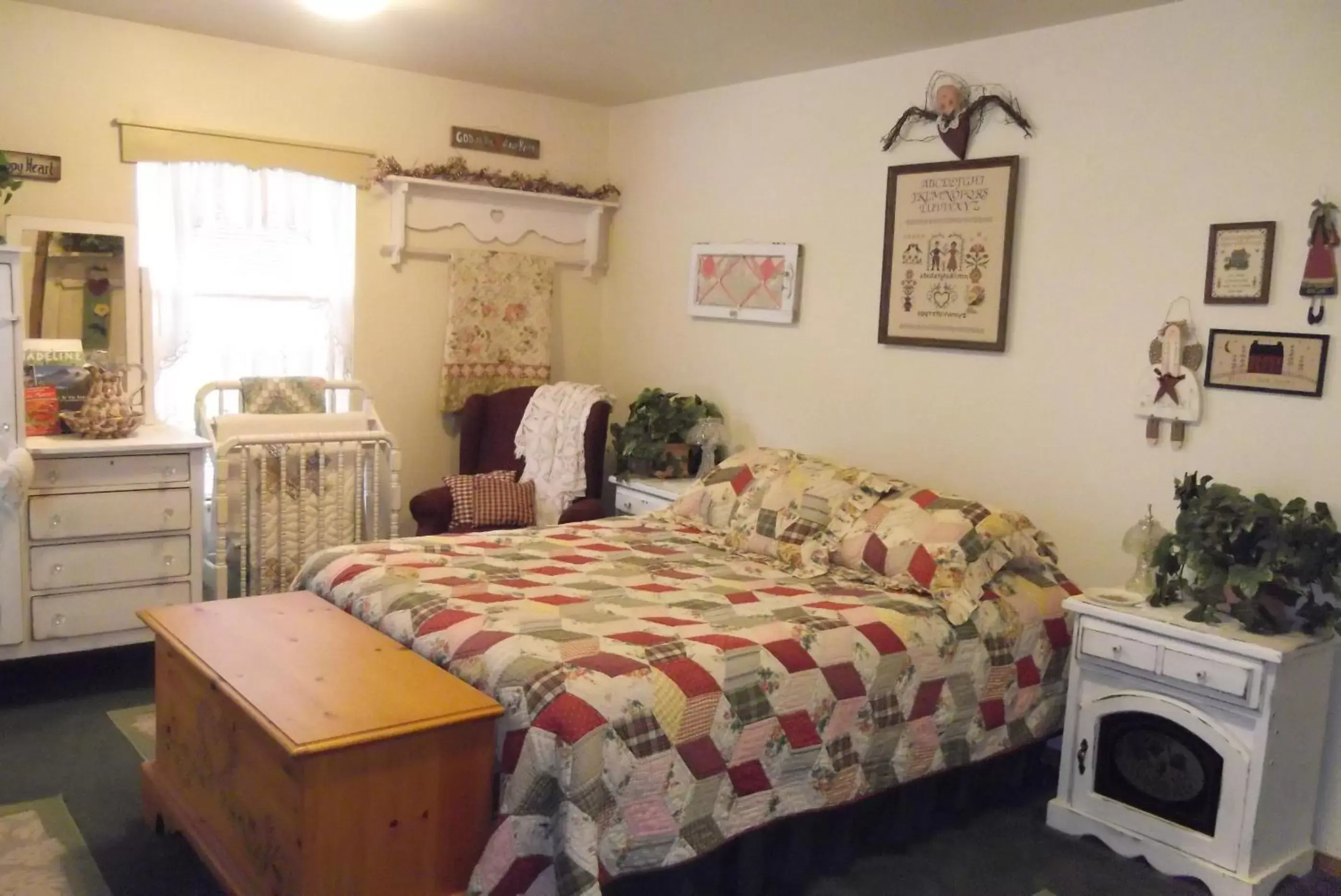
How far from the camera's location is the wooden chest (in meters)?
2.03

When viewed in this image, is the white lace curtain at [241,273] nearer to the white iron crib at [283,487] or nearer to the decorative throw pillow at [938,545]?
the white iron crib at [283,487]

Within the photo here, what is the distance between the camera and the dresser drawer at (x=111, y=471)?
3525mm

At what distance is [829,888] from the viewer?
262 centimetres

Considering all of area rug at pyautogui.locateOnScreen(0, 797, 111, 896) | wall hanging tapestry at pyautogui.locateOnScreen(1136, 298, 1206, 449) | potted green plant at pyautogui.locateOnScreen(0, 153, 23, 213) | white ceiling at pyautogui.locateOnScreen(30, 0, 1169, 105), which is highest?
white ceiling at pyautogui.locateOnScreen(30, 0, 1169, 105)

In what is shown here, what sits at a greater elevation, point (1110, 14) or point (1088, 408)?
point (1110, 14)

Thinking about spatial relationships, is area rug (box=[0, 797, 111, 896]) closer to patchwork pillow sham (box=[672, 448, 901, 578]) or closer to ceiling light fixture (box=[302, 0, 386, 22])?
patchwork pillow sham (box=[672, 448, 901, 578])

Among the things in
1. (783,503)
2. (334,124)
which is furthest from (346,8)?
(783,503)

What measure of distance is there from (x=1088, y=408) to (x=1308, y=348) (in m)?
0.64

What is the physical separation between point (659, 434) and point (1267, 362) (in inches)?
91.9

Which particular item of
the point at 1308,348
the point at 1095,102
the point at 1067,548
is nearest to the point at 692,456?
the point at 1067,548

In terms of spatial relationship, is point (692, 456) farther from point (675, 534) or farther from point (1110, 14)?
point (1110, 14)

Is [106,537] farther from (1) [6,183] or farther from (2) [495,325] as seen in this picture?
(2) [495,325]

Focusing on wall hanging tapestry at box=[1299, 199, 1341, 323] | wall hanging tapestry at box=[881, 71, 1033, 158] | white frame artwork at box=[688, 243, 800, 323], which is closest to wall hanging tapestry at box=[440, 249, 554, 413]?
white frame artwork at box=[688, 243, 800, 323]

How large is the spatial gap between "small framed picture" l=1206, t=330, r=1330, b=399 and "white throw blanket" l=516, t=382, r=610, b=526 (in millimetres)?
2320
